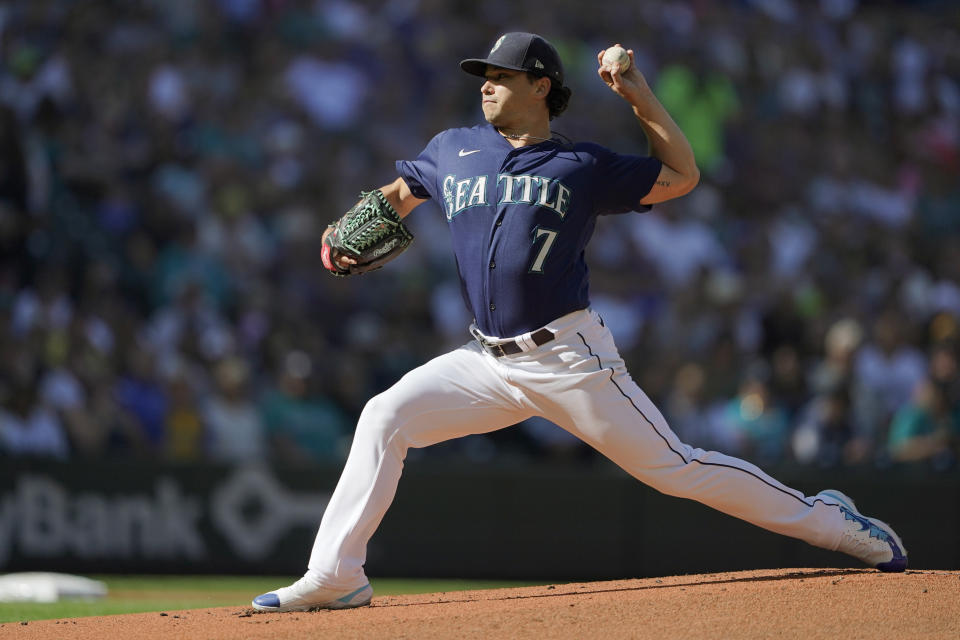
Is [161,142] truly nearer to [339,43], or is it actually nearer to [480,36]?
[339,43]

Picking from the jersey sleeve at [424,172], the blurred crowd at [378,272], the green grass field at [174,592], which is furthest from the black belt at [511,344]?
the blurred crowd at [378,272]

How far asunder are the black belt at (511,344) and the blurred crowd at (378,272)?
5.08m

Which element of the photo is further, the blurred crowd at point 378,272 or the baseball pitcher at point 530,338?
the blurred crowd at point 378,272

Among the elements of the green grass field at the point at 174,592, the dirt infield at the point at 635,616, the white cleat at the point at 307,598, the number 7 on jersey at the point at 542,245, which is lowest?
the green grass field at the point at 174,592

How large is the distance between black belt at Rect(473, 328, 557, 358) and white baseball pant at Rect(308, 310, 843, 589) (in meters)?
0.02

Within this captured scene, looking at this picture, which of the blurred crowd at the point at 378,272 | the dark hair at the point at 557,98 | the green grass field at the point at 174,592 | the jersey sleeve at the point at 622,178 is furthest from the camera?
the blurred crowd at the point at 378,272

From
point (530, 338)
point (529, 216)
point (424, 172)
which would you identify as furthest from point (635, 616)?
point (424, 172)

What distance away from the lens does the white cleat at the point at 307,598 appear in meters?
4.96

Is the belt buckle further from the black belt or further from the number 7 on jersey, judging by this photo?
the number 7 on jersey

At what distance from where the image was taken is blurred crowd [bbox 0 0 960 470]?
10.0 meters

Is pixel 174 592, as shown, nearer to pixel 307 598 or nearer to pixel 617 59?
pixel 307 598

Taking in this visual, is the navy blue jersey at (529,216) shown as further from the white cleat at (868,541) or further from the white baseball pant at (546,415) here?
the white cleat at (868,541)

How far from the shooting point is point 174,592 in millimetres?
8672

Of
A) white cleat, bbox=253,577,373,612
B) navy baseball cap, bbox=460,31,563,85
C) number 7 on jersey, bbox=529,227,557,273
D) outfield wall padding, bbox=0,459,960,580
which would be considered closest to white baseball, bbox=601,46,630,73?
navy baseball cap, bbox=460,31,563,85
